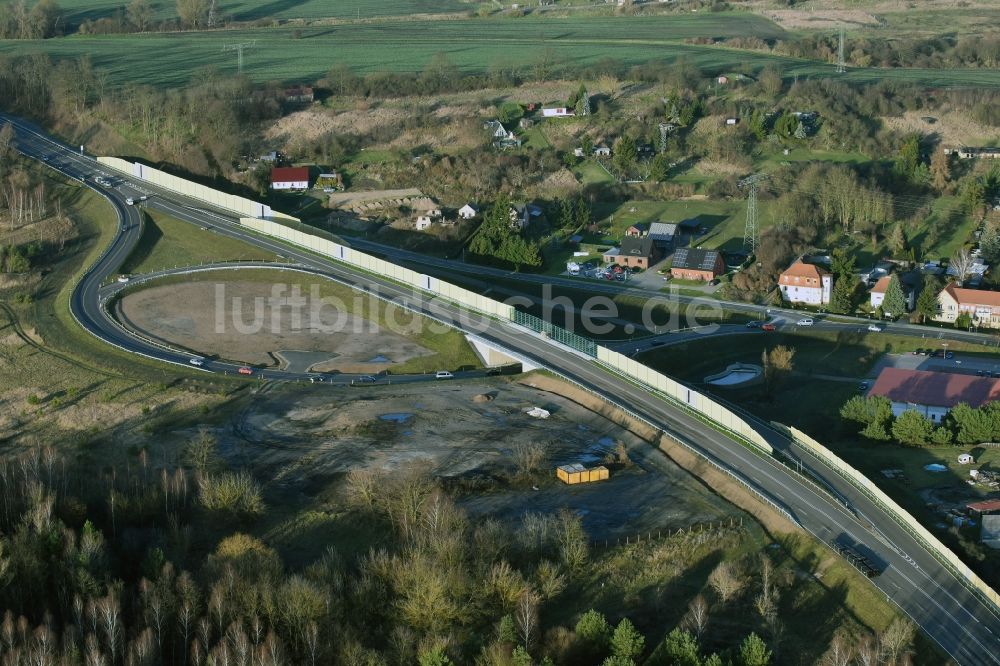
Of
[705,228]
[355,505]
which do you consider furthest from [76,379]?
[705,228]

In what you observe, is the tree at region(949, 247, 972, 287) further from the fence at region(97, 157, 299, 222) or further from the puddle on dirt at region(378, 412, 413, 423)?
the fence at region(97, 157, 299, 222)

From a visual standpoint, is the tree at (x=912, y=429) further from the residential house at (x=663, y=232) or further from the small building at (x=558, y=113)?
the small building at (x=558, y=113)

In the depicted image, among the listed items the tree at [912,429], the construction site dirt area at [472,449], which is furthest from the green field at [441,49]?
the tree at [912,429]

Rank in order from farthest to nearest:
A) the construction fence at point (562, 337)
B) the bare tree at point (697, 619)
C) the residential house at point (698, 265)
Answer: the residential house at point (698, 265)
the construction fence at point (562, 337)
the bare tree at point (697, 619)

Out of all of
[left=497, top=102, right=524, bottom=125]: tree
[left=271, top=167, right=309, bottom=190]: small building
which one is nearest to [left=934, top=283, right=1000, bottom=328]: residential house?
[left=497, top=102, right=524, bottom=125]: tree

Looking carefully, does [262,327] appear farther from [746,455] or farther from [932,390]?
[932,390]

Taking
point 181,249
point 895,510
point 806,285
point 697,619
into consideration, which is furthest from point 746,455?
point 181,249

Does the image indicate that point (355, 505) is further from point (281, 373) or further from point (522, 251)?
point (522, 251)
